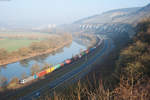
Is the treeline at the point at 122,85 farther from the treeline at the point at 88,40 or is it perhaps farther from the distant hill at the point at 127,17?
the distant hill at the point at 127,17

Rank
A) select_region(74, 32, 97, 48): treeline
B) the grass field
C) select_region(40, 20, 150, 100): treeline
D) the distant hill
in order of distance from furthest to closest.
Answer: the distant hill → select_region(74, 32, 97, 48): treeline → the grass field → select_region(40, 20, 150, 100): treeline

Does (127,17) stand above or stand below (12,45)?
above

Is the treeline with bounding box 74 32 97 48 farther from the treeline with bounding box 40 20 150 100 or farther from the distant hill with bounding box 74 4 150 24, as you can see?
the treeline with bounding box 40 20 150 100

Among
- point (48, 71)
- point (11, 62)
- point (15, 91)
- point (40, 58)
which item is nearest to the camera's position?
point (15, 91)

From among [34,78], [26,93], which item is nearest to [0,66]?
[34,78]

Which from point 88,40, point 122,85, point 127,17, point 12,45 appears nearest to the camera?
point 122,85

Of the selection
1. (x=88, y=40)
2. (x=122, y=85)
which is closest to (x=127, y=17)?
(x=88, y=40)

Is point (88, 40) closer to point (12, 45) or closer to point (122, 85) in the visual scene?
point (12, 45)

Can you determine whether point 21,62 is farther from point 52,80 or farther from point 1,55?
point 52,80

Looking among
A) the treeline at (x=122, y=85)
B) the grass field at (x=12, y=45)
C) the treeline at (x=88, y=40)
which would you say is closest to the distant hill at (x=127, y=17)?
the treeline at (x=88, y=40)

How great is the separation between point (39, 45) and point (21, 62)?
5.73 m

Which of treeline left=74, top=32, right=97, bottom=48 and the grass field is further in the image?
treeline left=74, top=32, right=97, bottom=48

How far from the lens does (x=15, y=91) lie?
963cm

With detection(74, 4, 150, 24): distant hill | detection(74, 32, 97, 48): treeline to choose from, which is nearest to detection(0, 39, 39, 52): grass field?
detection(74, 32, 97, 48): treeline
